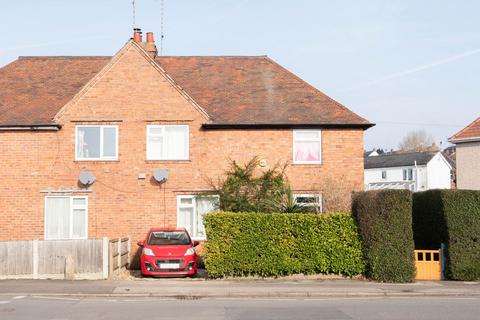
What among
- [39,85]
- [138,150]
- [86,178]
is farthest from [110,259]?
[39,85]

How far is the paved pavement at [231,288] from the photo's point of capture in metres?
17.1

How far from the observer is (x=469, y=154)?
39562mm

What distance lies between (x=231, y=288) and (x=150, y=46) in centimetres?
1528

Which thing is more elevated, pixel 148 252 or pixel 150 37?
pixel 150 37

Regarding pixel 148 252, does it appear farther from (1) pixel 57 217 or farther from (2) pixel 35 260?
(1) pixel 57 217

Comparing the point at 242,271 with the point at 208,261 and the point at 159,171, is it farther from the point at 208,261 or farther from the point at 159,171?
the point at 159,171

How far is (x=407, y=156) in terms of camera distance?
7900 cm

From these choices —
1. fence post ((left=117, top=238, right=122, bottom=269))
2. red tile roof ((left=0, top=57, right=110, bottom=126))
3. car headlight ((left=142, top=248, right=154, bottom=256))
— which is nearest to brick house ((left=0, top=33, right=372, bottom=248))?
red tile roof ((left=0, top=57, right=110, bottom=126))

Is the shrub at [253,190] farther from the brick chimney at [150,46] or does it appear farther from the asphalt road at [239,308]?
the brick chimney at [150,46]

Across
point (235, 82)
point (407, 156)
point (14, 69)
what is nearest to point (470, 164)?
point (235, 82)

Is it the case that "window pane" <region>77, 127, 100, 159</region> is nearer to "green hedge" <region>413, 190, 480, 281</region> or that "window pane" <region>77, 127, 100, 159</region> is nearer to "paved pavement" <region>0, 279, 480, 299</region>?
"paved pavement" <region>0, 279, 480, 299</region>

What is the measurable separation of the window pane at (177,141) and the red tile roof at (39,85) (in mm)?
4568

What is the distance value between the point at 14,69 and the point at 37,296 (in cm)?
1549

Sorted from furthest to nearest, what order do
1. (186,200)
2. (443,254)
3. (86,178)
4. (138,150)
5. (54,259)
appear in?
(186,200) < (138,150) < (86,178) < (443,254) < (54,259)
